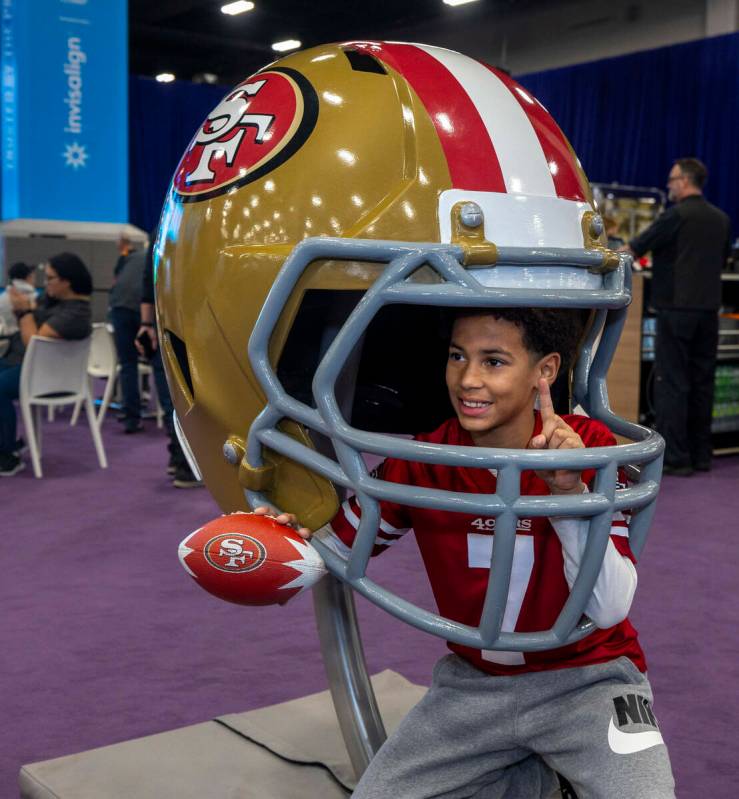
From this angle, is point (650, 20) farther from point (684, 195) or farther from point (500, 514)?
point (500, 514)

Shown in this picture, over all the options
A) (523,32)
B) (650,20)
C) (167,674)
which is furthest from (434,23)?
(167,674)

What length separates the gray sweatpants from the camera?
1.14 m

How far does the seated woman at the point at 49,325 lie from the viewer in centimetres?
470

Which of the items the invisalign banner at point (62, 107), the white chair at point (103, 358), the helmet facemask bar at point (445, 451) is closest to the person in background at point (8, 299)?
the white chair at point (103, 358)

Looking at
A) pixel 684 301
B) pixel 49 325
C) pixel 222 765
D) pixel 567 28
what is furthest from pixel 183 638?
pixel 567 28

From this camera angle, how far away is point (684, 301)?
15.6 ft

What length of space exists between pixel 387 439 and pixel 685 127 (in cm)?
1027

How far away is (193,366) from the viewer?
1.18 meters

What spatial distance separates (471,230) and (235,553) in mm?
421

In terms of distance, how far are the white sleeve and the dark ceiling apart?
1188cm

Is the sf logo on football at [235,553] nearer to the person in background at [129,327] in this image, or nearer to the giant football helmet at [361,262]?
the giant football helmet at [361,262]

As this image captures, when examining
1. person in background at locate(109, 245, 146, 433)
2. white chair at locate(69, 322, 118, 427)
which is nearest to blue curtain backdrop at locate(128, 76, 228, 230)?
white chair at locate(69, 322, 118, 427)

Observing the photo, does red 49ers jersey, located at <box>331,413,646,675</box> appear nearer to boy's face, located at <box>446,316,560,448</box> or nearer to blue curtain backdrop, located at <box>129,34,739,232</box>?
boy's face, located at <box>446,316,560,448</box>

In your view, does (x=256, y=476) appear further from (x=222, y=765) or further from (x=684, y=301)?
(x=684, y=301)
